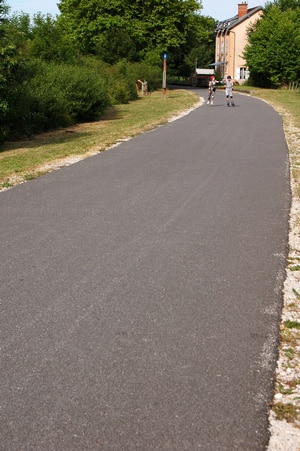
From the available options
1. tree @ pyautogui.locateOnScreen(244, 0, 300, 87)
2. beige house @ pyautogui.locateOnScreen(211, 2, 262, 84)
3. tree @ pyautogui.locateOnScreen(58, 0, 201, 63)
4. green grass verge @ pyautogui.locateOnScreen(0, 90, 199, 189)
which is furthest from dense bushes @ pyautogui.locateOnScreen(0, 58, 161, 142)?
beige house @ pyautogui.locateOnScreen(211, 2, 262, 84)

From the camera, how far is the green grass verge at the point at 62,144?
12523 millimetres

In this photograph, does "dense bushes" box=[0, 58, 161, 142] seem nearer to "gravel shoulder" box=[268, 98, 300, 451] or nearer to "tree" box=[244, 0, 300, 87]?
"gravel shoulder" box=[268, 98, 300, 451]

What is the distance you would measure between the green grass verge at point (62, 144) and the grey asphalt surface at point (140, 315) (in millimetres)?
2584

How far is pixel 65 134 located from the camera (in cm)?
2128

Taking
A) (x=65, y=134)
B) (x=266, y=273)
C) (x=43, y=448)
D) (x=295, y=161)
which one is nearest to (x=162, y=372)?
(x=43, y=448)

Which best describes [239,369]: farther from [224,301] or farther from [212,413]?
[224,301]

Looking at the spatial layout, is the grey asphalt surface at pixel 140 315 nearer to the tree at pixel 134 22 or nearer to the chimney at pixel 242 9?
the tree at pixel 134 22

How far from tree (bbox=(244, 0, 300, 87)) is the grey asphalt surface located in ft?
181

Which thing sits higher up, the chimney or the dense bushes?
the chimney

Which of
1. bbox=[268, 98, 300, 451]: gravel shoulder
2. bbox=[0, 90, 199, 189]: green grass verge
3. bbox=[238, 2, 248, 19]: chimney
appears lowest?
bbox=[0, 90, 199, 189]: green grass verge

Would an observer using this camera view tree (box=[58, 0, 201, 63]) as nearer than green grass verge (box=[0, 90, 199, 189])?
No

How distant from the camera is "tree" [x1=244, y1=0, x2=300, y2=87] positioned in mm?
60719

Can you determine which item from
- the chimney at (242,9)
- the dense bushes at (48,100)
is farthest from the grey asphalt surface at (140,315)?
the chimney at (242,9)

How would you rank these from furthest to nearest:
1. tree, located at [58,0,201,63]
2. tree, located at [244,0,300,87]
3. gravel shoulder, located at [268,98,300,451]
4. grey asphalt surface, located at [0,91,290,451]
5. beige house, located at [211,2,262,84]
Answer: beige house, located at [211,2,262,84]
tree, located at [244,0,300,87]
tree, located at [58,0,201,63]
grey asphalt surface, located at [0,91,290,451]
gravel shoulder, located at [268,98,300,451]
